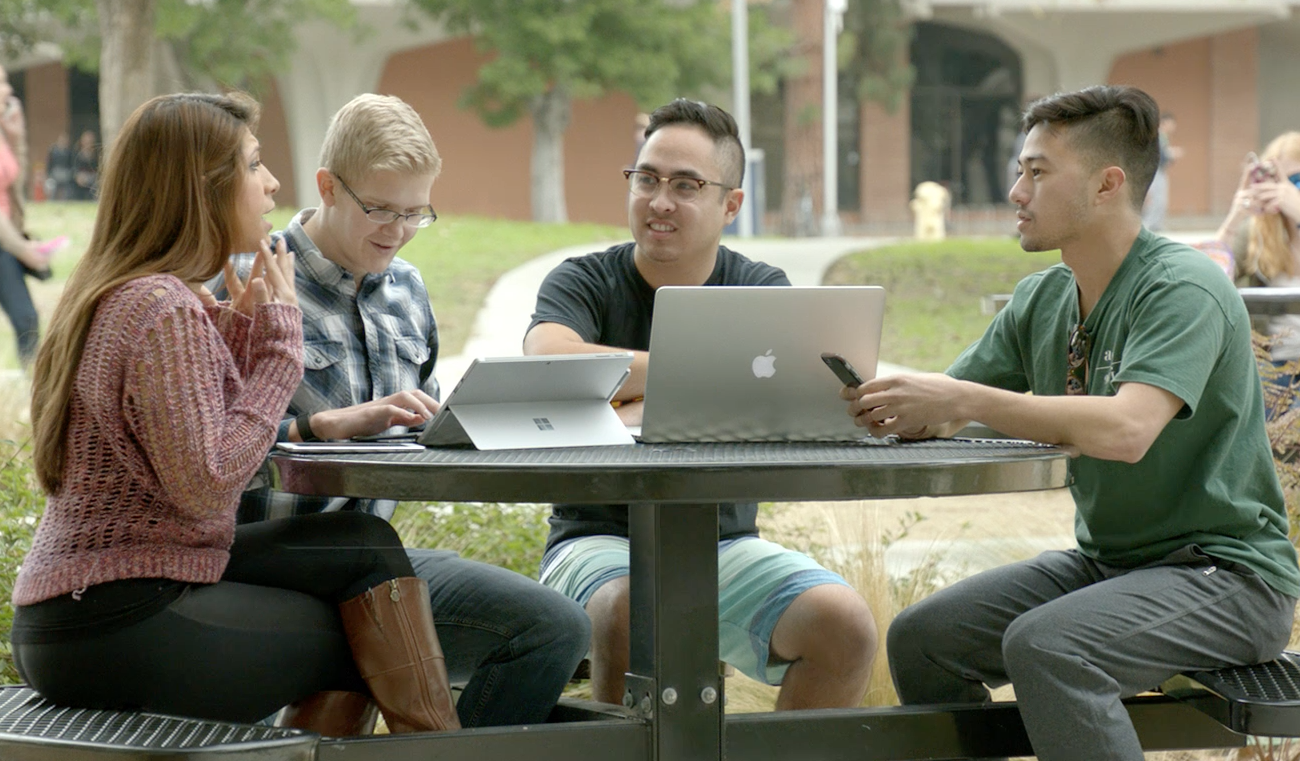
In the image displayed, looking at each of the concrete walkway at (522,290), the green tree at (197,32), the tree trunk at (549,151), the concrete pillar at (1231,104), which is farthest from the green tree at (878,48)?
the green tree at (197,32)

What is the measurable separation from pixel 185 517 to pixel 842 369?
3.47ft

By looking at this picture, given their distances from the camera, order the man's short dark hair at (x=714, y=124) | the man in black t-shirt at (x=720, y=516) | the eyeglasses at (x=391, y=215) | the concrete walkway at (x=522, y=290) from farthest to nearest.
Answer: the concrete walkway at (x=522, y=290) → the man's short dark hair at (x=714, y=124) → the eyeglasses at (x=391, y=215) → the man in black t-shirt at (x=720, y=516)

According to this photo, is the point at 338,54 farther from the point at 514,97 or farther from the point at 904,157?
the point at 904,157

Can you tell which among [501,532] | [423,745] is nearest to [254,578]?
[423,745]

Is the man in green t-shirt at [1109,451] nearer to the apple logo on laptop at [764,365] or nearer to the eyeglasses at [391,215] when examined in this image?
the apple logo on laptop at [764,365]

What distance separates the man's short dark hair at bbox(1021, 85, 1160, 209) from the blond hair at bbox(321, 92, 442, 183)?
1196 millimetres

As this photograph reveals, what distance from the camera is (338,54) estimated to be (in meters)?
22.9

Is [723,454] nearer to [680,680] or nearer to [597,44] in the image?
[680,680]

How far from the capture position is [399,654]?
7.66 ft

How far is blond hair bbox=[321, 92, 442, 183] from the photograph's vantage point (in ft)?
9.45

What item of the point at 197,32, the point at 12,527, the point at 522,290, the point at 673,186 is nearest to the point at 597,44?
the point at 197,32

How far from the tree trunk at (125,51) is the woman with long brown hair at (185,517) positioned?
8.81 meters

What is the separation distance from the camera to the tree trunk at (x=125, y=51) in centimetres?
1066

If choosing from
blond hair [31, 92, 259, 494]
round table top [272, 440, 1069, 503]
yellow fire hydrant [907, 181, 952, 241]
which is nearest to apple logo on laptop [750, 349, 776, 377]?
round table top [272, 440, 1069, 503]
